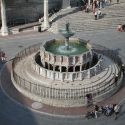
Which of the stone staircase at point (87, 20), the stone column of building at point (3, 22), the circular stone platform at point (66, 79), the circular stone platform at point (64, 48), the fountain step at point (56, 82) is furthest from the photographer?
the stone staircase at point (87, 20)

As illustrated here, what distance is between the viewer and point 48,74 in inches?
1298

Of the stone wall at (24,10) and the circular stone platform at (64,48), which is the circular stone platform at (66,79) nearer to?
the circular stone platform at (64,48)

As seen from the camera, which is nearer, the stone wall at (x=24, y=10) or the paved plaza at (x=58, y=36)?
the paved plaza at (x=58, y=36)

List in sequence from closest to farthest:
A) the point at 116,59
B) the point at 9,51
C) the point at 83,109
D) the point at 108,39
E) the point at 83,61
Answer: the point at 83,109 → the point at 83,61 → the point at 116,59 → the point at 9,51 → the point at 108,39

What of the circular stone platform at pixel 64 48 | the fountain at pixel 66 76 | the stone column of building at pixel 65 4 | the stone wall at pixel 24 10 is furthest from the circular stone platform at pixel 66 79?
the stone column of building at pixel 65 4

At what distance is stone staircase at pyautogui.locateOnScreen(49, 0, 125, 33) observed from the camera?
4592 centimetres

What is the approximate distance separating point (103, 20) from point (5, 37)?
472 inches

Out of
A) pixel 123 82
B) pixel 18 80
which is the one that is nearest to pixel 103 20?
pixel 123 82

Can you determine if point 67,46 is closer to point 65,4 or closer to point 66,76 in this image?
point 66,76

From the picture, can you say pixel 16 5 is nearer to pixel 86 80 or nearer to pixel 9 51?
pixel 9 51

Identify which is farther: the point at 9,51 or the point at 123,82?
the point at 9,51

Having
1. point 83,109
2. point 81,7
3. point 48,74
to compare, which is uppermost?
point 81,7

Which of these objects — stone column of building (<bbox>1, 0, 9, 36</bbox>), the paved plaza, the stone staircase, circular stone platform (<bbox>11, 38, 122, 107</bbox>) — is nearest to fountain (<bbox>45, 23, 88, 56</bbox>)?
circular stone platform (<bbox>11, 38, 122, 107</bbox>)

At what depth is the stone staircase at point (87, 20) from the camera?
4592 cm
